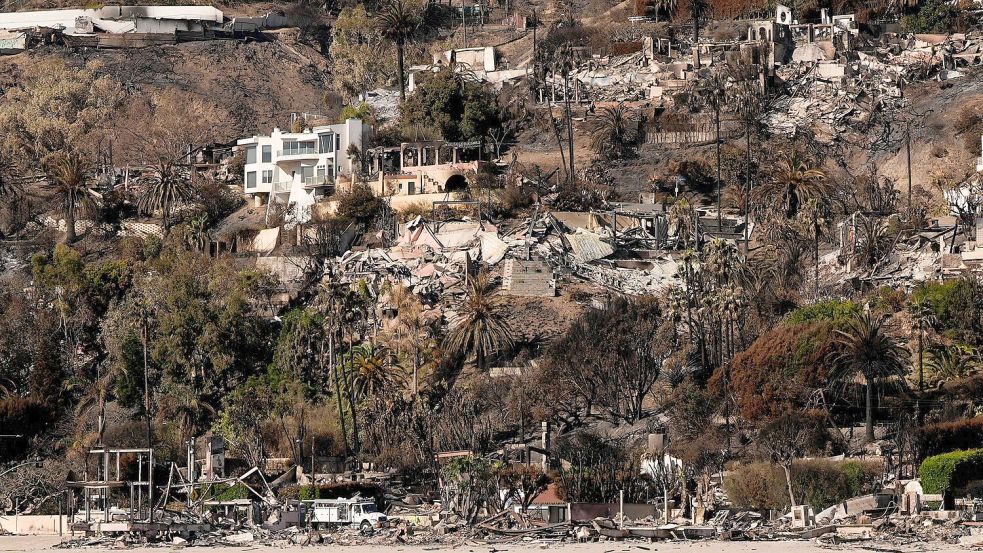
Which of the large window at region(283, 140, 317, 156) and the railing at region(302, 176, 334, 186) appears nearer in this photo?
the railing at region(302, 176, 334, 186)

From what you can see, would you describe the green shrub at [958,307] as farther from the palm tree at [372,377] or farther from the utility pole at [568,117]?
the utility pole at [568,117]

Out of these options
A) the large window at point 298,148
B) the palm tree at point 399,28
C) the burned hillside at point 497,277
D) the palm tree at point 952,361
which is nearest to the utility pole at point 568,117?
the burned hillside at point 497,277

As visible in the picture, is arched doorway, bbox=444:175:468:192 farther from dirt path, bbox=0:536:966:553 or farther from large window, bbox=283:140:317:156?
dirt path, bbox=0:536:966:553

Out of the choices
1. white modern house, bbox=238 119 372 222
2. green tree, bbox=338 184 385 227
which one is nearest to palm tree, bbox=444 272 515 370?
green tree, bbox=338 184 385 227

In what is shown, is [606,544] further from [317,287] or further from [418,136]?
[418,136]

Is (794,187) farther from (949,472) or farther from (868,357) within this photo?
(949,472)

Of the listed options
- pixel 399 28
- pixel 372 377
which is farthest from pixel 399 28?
pixel 372 377
